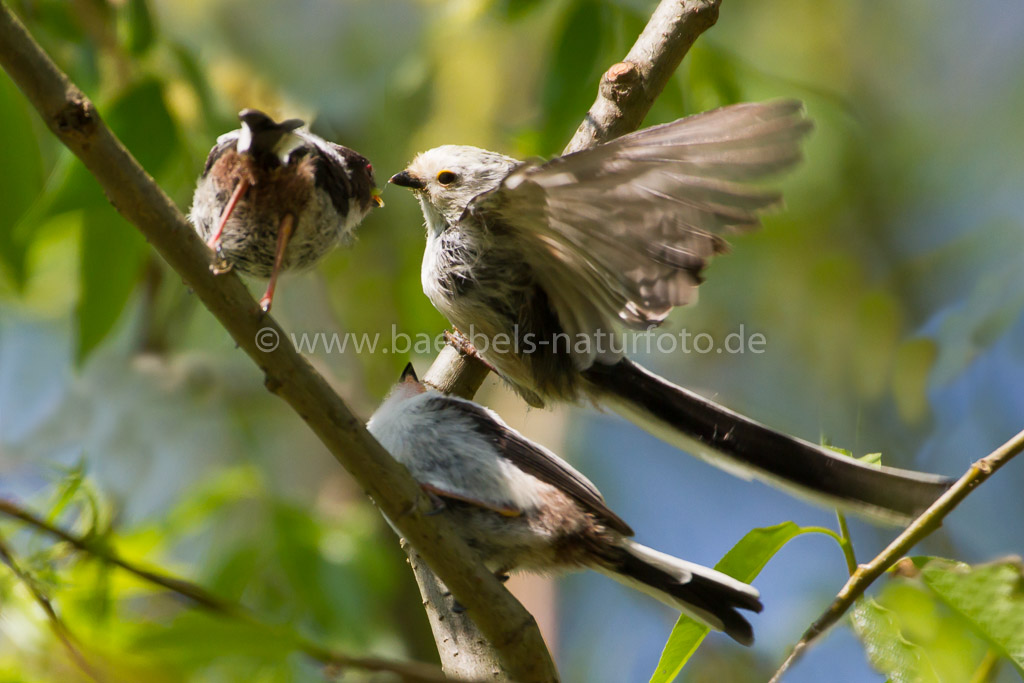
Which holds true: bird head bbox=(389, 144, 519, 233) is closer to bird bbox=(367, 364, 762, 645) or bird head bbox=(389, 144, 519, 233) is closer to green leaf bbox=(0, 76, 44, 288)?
bird bbox=(367, 364, 762, 645)

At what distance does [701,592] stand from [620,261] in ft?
2.62

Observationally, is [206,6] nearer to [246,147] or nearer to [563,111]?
[563,111]

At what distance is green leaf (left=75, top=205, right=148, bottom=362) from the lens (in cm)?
243

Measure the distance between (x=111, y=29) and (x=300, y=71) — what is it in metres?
1.84

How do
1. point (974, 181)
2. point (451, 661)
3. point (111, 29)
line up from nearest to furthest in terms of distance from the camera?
1. point (451, 661)
2. point (111, 29)
3. point (974, 181)

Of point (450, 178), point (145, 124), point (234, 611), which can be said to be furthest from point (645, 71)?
point (234, 611)

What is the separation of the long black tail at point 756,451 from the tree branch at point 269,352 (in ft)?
2.35

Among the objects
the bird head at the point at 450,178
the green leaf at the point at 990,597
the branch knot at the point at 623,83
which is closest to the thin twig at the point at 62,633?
the green leaf at the point at 990,597

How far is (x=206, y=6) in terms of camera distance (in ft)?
17.6

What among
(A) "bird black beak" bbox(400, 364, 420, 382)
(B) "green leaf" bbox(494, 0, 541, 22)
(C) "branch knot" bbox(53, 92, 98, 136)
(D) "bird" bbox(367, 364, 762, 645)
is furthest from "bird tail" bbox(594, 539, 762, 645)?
(B) "green leaf" bbox(494, 0, 541, 22)

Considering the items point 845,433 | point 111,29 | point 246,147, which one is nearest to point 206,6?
point 111,29

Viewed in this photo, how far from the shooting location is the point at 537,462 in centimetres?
239

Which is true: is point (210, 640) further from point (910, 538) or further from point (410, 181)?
point (410, 181)

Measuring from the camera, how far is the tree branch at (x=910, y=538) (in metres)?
1.47
